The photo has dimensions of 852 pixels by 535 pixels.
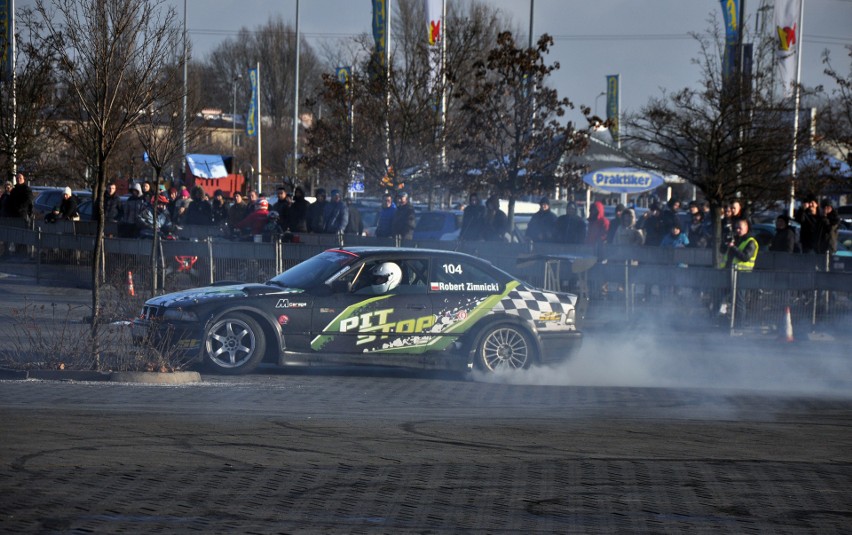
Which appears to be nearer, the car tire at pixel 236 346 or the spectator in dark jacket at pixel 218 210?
the car tire at pixel 236 346

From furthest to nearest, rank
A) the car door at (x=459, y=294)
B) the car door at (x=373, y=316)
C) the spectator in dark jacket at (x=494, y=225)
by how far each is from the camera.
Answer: the spectator in dark jacket at (x=494, y=225), the car door at (x=459, y=294), the car door at (x=373, y=316)

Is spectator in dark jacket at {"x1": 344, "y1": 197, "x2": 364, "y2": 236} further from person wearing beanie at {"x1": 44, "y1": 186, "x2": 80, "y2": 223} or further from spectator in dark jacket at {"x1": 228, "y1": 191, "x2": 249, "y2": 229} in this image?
person wearing beanie at {"x1": 44, "y1": 186, "x2": 80, "y2": 223}

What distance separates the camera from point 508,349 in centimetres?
1275

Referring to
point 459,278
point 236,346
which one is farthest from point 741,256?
point 236,346

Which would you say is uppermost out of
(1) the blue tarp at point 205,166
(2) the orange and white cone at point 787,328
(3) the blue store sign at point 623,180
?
(1) the blue tarp at point 205,166

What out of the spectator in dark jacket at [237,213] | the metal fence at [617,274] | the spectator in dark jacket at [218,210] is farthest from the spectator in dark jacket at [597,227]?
the spectator in dark jacket at [218,210]

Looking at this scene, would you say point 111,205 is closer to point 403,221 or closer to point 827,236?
point 403,221

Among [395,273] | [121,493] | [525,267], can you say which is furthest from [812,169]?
[121,493]

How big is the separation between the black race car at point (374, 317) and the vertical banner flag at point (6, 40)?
15243mm

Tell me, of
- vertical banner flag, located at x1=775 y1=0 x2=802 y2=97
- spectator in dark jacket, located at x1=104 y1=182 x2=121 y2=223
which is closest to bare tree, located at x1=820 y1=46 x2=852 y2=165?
vertical banner flag, located at x1=775 y1=0 x2=802 y2=97

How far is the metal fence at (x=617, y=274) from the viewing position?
17703 millimetres

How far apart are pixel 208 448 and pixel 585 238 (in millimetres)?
15279

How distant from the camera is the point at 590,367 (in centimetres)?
1409

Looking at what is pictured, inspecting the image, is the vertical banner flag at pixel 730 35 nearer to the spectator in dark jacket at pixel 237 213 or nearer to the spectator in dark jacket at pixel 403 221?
the spectator in dark jacket at pixel 403 221
